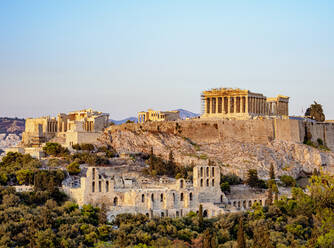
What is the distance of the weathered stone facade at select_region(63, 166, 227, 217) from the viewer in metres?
48.3

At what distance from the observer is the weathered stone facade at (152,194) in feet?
158

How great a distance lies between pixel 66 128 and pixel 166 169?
20434 millimetres

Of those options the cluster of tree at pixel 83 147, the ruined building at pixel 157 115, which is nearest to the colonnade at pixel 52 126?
the cluster of tree at pixel 83 147

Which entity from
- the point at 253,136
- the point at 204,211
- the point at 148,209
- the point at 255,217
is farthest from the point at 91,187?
the point at 253,136

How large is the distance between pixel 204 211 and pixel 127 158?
48.8ft

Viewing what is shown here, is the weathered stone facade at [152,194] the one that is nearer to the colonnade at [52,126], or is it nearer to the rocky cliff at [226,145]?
the rocky cliff at [226,145]

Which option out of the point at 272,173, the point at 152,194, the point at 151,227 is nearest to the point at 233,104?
the point at 272,173

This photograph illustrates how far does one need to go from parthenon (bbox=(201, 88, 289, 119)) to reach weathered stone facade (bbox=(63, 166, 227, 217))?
26.6 m

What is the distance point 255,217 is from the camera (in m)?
51.2

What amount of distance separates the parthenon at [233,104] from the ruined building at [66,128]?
43.0 feet

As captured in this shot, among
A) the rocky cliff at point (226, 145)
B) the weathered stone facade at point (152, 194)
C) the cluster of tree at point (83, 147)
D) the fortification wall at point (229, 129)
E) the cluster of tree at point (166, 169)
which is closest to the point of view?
the weathered stone facade at point (152, 194)

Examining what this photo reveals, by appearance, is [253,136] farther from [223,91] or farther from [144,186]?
[144,186]

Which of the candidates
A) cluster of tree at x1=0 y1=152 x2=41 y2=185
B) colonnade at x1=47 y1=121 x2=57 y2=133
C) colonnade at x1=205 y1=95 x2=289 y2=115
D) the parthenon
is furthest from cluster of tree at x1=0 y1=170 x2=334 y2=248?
colonnade at x1=205 y1=95 x2=289 y2=115

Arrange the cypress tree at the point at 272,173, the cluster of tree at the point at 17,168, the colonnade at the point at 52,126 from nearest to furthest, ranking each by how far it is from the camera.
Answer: the cluster of tree at the point at 17,168 → the cypress tree at the point at 272,173 → the colonnade at the point at 52,126
